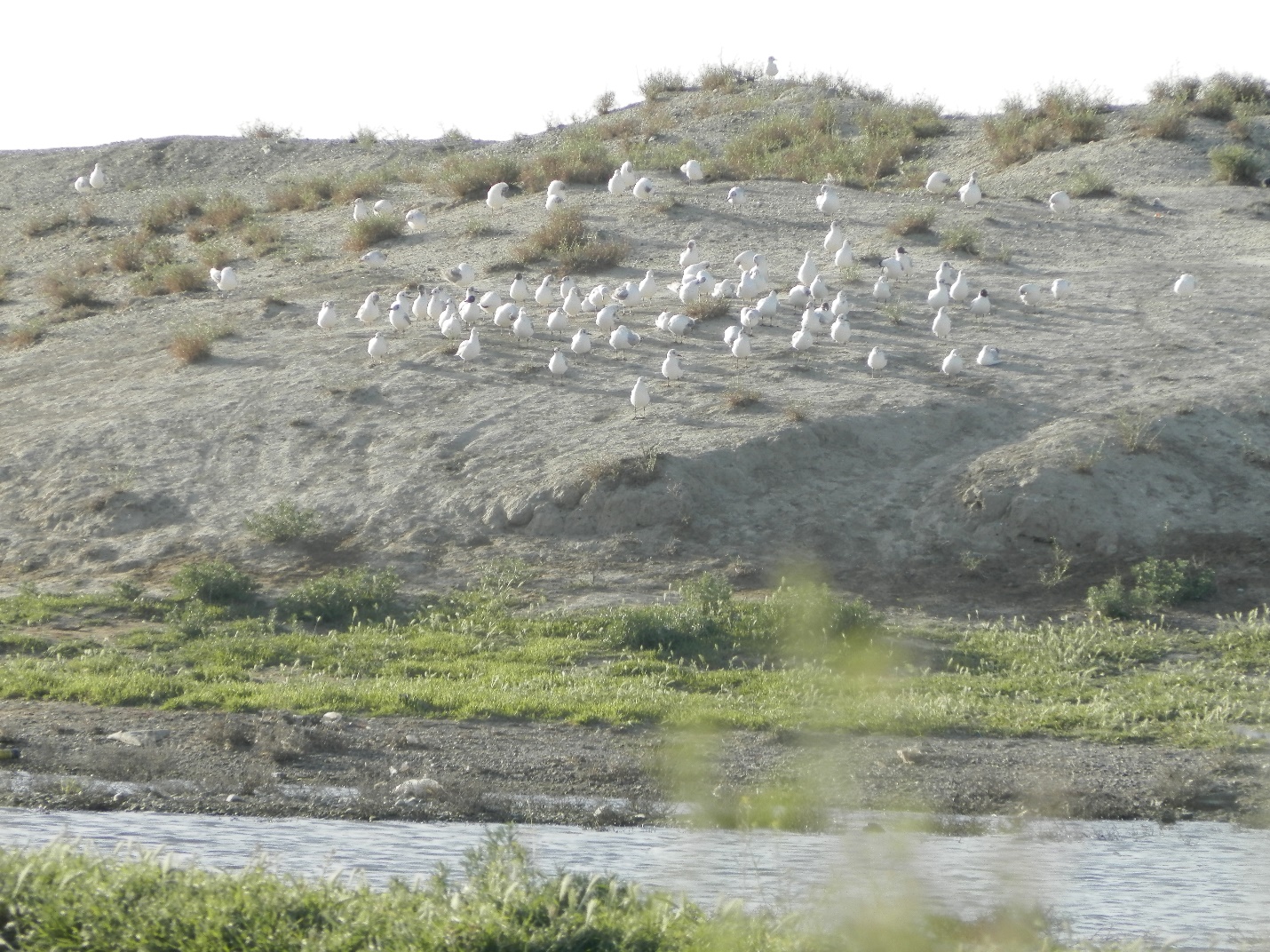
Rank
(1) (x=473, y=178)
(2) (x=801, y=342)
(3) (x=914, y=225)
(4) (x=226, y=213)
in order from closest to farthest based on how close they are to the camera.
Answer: (2) (x=801, y=342) < (3) (x=914, y=225) < (1) (x=473, y=178) < (4) (x=226, y=213)

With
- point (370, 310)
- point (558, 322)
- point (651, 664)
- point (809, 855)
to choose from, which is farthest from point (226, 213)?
point (809, 855)

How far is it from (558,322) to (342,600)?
746 cm

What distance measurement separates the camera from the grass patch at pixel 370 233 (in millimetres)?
27562

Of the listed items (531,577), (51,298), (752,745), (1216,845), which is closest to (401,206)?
(51,298)

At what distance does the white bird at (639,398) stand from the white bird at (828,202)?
8177 mm

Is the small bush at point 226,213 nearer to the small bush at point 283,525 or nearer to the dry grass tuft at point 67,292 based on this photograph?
the dry grass tuft at point 67,292

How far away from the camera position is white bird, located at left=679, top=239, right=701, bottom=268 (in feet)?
78.7

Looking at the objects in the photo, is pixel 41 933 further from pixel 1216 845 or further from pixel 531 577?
pixel 531 577

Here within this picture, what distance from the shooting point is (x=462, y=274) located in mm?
24141

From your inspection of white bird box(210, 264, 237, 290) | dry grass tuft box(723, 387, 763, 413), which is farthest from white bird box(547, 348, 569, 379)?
white bird box(210, 264, 237, 290)

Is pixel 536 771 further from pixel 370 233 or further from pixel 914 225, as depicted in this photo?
pixel 370 233

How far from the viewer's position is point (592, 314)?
22.8 meters

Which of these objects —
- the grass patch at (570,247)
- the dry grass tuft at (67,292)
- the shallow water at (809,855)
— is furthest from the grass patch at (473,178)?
the shallow water at (809,855)

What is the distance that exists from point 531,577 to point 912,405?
5.32m
